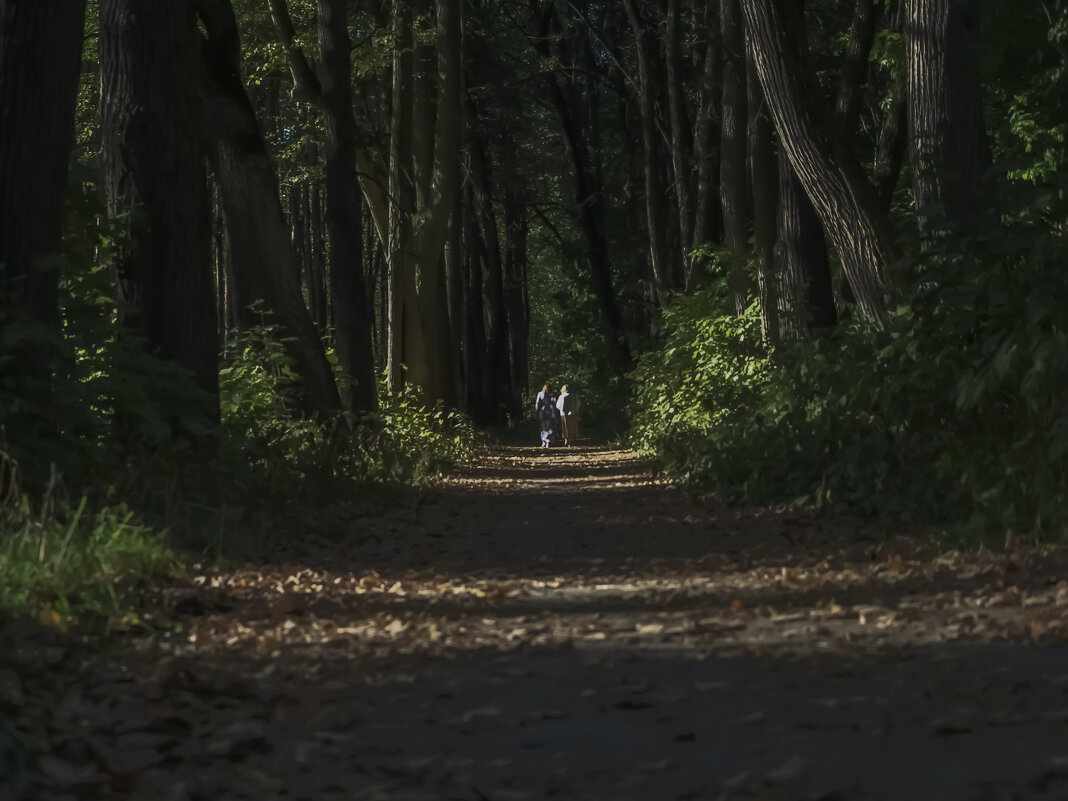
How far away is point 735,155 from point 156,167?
1273 centimetres

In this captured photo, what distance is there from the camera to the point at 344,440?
61.7 ft

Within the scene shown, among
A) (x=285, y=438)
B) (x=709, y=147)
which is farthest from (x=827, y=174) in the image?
(x=709, y=147)

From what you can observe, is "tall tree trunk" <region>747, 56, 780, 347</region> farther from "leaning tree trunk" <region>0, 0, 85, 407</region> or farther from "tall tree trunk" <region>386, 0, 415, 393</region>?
"leaning tree trunk" <region>0, 0, 85, 407</region>

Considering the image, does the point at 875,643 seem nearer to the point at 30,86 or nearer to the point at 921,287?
the point at 921,287

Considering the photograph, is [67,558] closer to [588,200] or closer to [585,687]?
[585,687]

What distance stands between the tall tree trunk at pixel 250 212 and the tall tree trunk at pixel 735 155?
294 inches

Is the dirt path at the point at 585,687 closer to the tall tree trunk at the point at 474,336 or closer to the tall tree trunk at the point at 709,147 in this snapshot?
the tall tree trunk at the point at 709,147

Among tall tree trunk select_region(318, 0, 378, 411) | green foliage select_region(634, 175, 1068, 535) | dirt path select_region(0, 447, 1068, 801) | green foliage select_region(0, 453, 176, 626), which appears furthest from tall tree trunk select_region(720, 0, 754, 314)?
green foliage select_region(0, 453, 176, 626)

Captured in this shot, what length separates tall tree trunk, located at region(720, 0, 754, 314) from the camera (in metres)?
23.8

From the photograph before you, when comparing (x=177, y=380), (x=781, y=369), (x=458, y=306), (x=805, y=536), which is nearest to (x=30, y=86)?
(x=177, y=380)

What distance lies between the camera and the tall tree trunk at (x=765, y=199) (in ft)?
68.8

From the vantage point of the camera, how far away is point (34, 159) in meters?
10.3

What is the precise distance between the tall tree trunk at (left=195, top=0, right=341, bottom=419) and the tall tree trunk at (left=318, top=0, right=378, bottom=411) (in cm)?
209

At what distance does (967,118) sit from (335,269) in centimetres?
1023
